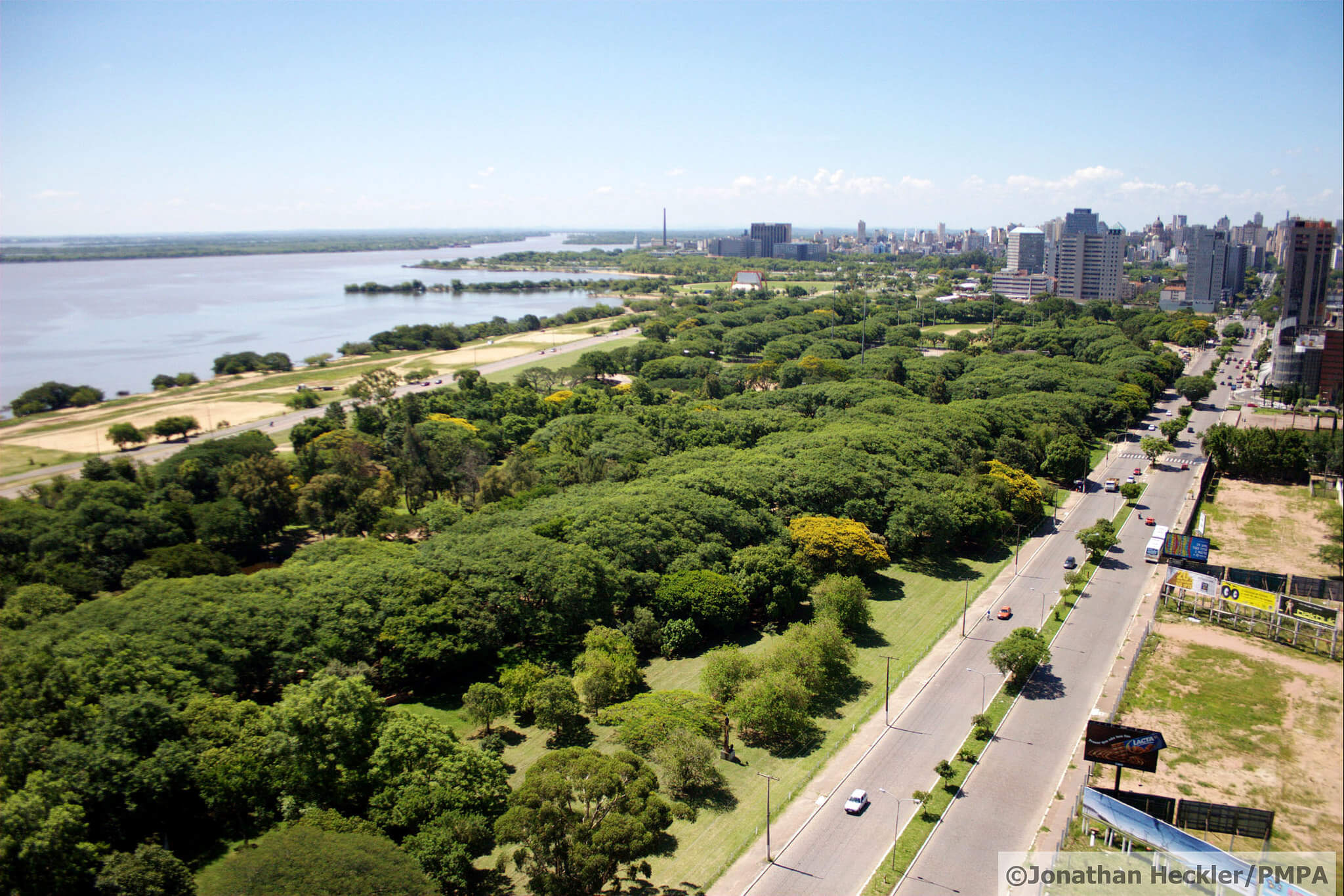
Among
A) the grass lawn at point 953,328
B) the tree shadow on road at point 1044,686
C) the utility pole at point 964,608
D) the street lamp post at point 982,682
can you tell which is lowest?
the street lamp post at point 982,682

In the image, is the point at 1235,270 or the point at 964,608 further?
the point at 1235,270

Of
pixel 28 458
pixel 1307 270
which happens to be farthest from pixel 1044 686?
pixel 28 458

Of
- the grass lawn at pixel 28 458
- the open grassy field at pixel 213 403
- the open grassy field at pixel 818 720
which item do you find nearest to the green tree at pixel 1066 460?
the open grassy field at pixel 818 720

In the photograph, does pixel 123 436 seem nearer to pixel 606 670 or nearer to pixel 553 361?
pixel 553 361

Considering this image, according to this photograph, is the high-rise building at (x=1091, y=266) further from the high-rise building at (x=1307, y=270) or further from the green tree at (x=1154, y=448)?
the high-rise building at (x=1307, y=270)

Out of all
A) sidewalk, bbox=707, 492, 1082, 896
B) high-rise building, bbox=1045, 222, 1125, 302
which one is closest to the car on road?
sidewalk, bbox=707, 492, 1082, 896

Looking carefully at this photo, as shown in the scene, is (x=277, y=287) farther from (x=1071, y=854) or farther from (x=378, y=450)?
(x=1071, y=854)

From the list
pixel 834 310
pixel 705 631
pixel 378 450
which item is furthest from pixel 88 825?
pixel 834 310
